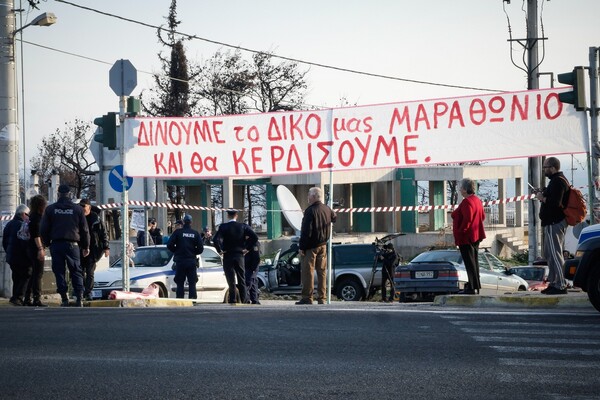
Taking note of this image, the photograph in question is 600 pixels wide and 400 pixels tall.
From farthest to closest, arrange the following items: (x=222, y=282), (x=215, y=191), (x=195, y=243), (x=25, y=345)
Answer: (x=215, y=191) < (x=222, y=282) < (x=195, y=243) < (x=25, y=345)

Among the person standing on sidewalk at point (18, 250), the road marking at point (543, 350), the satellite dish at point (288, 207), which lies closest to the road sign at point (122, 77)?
the person standing on sidewalk at point (18, 250)

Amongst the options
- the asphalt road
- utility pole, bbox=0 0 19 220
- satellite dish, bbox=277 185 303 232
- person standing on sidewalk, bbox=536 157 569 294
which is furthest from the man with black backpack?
satellite dish, bbox=277 185 303 232

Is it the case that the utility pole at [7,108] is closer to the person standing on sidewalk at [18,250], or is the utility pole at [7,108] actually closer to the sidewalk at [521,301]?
the person standing on sidewalk at [18,250]

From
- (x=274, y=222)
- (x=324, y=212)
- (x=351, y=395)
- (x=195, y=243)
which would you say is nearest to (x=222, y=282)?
(x=195, y=243)

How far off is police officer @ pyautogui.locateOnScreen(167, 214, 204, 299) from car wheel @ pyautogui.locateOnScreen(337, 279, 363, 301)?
752cm

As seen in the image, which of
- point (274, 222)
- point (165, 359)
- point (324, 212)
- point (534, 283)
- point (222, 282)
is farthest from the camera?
point (274, 222)

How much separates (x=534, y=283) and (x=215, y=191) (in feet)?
126

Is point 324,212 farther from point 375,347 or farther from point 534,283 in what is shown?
point 534,283

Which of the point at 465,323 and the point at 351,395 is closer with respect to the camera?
the point at 351,395

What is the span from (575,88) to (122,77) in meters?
7.70

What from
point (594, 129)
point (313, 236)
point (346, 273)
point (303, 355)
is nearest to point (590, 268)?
point (594, 129)

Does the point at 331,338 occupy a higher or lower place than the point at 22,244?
lower

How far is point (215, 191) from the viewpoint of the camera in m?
65.0

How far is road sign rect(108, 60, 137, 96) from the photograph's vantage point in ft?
58.7
